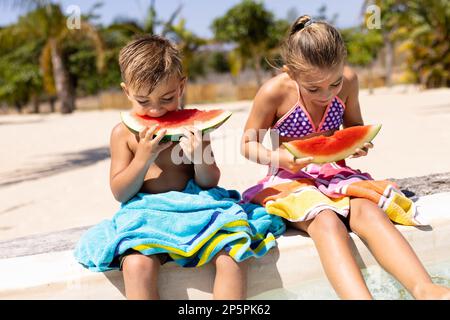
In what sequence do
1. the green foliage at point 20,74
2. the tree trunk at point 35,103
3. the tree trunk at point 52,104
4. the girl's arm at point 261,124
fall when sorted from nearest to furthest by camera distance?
the girl's arm at point 261,124 < the green foliage at point 20,74 < the tree trunk at point 35,103 < the tree trunk at point 52,104

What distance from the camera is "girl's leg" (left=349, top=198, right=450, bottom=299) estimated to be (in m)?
2.16

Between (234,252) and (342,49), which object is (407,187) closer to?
(342,49)

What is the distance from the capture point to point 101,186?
779 centimetres

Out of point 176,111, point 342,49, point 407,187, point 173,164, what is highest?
point 342,49

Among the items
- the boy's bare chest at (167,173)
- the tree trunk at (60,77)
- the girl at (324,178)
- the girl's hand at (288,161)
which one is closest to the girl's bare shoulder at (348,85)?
the girl at (324,178)

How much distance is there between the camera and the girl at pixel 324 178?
2.30m

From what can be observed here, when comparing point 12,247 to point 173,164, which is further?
point 12,247

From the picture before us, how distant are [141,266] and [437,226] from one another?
67.0 inches

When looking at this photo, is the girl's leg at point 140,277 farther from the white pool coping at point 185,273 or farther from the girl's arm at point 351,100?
the girl's arm at point 351,100

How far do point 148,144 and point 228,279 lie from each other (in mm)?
771

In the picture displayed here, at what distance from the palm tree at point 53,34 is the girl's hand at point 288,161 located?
22753mm

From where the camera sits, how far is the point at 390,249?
93.0 inches
